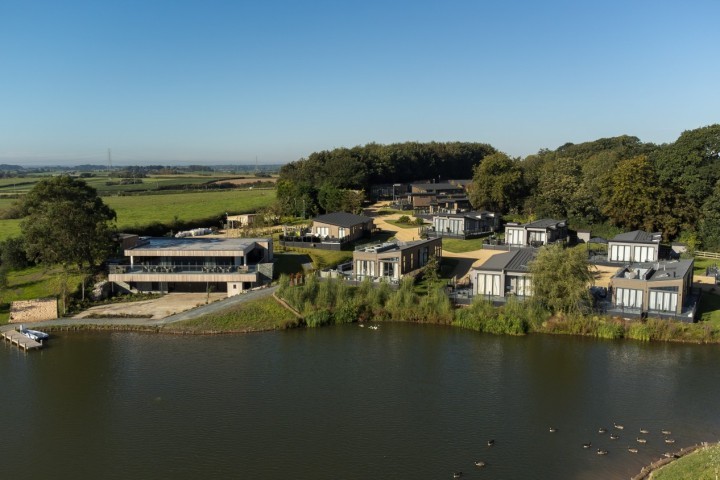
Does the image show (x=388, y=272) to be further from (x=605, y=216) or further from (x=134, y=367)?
(x=605, y=216)

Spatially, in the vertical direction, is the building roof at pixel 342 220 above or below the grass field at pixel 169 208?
above

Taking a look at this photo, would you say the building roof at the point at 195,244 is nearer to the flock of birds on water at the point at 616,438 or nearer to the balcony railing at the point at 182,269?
the balcony railing at the point at 182,269

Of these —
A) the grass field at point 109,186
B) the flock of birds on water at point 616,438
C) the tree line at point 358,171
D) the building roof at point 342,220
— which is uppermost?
the tree line at point 358,171

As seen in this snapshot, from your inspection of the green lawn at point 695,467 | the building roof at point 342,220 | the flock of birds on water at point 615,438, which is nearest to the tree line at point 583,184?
the building roof at point 342,220

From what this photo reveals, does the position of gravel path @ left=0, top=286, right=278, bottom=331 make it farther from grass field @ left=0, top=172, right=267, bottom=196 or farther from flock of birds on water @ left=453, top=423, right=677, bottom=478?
grass field @ left=0, top=172, right=267, bottom=196

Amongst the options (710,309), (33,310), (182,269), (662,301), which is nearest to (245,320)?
(182,269)
